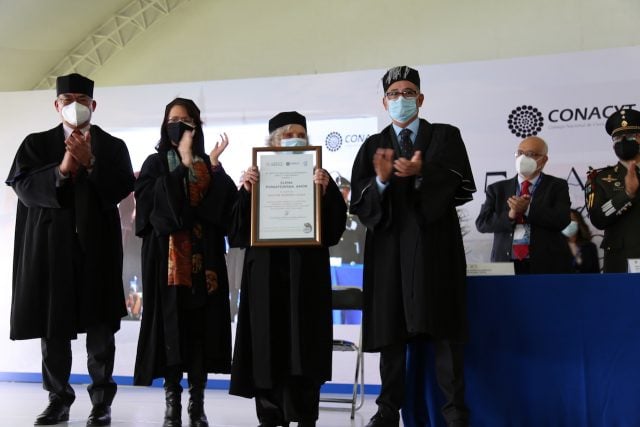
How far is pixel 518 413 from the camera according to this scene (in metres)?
3.31

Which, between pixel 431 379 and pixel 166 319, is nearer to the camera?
pixel 431 379

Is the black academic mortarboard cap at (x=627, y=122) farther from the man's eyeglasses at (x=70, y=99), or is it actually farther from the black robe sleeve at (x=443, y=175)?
the man's eyeglasses at (x=70, y=99)

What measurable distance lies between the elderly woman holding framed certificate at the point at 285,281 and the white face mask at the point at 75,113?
1.22 meters

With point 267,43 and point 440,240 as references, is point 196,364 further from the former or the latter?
point 267,43

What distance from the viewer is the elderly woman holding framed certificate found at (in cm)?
339

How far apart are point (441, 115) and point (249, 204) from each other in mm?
2865

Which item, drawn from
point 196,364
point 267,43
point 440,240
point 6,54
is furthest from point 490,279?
point 6,54

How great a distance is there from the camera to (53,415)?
12.8 feet

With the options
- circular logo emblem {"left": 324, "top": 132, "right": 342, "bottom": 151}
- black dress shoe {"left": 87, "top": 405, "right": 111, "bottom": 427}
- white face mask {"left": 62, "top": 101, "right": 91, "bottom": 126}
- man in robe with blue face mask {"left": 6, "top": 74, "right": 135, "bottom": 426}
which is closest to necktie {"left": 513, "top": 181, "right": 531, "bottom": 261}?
circular logo emblem {"left": 324, "top": 132, "right": 342, "bottom": 151}

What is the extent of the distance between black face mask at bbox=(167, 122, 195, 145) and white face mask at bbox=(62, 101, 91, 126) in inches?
25.7

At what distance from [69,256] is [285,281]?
53.2 inches

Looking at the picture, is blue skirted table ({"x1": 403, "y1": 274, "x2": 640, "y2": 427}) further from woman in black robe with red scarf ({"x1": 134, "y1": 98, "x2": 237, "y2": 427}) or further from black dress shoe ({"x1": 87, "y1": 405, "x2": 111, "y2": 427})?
black dress shoe ({"x1": 87, "y1": 405, "x2": 111, "y2": 427})

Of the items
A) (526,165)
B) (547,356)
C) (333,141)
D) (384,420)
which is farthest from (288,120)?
(333,141)

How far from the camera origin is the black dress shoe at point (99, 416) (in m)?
3.87
